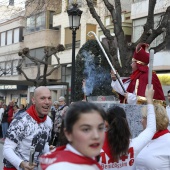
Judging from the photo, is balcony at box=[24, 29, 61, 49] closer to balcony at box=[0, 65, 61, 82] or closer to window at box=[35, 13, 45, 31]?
window at box=[35, 13, 45, 31]

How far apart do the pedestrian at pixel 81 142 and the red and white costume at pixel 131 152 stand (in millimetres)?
1101

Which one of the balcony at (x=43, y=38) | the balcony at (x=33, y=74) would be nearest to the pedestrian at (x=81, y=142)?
the balcony at (x=43, y=38)

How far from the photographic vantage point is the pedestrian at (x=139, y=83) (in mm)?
5379

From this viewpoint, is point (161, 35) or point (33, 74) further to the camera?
point (33, 74)

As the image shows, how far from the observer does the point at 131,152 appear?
3.68 m

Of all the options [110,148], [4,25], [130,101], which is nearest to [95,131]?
[110,148]

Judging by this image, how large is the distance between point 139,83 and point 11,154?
1913mm

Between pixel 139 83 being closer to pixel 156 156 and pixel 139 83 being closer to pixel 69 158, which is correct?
pixel 156 156

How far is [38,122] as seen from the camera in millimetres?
4723

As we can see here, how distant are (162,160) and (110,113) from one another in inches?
30.4

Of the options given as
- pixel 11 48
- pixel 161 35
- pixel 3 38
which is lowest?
pixel 161 35

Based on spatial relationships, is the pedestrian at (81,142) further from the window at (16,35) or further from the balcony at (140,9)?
the window at (16,35)

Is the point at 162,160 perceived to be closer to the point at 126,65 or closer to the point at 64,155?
the point at 64,155

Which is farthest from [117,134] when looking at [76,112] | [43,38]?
[43,38]
